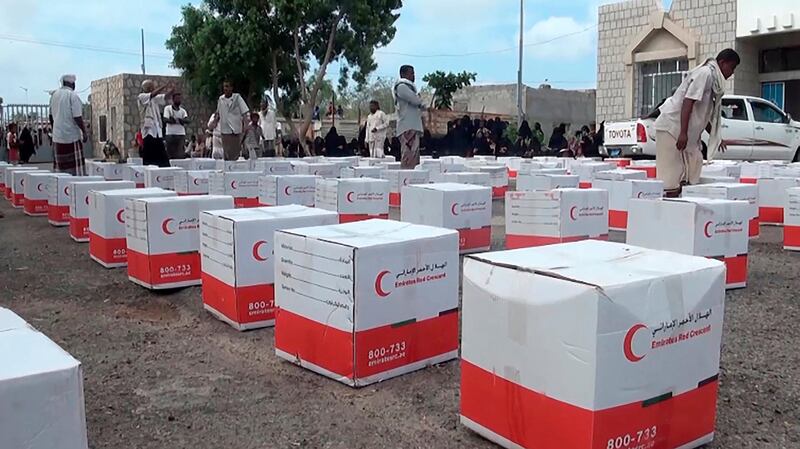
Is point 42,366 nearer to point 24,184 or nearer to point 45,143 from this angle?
point 24,184

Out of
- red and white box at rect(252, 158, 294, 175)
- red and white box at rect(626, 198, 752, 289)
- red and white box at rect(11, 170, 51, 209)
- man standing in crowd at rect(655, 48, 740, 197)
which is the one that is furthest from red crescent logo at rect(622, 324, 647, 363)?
red and white box at rect(11, 170, 51, 209)

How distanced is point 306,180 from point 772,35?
53.2 ft

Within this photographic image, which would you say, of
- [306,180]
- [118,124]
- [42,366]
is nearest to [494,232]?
[306,180]

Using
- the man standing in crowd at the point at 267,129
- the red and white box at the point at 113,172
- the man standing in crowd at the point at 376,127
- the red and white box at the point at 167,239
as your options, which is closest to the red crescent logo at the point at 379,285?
the red and white box at the point at 167,239

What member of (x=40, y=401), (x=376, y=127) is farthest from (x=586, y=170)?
(x=40, y=401)

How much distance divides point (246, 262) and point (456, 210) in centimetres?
225

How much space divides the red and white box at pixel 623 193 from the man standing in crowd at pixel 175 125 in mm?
6621

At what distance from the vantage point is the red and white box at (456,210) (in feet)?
17.8

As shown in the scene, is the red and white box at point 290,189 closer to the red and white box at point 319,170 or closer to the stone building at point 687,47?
the red and white box at point 319,170

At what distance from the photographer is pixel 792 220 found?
18.9 ft

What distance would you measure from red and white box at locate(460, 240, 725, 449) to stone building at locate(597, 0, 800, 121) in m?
18.2

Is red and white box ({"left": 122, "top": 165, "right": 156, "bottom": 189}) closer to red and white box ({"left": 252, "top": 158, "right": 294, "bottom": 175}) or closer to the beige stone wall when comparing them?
red and white box ({"left": 252, "top": 158, "right": 294, "bottom": 175})

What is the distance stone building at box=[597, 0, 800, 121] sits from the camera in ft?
60.2

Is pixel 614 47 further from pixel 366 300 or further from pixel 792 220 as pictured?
pixel 366 300
